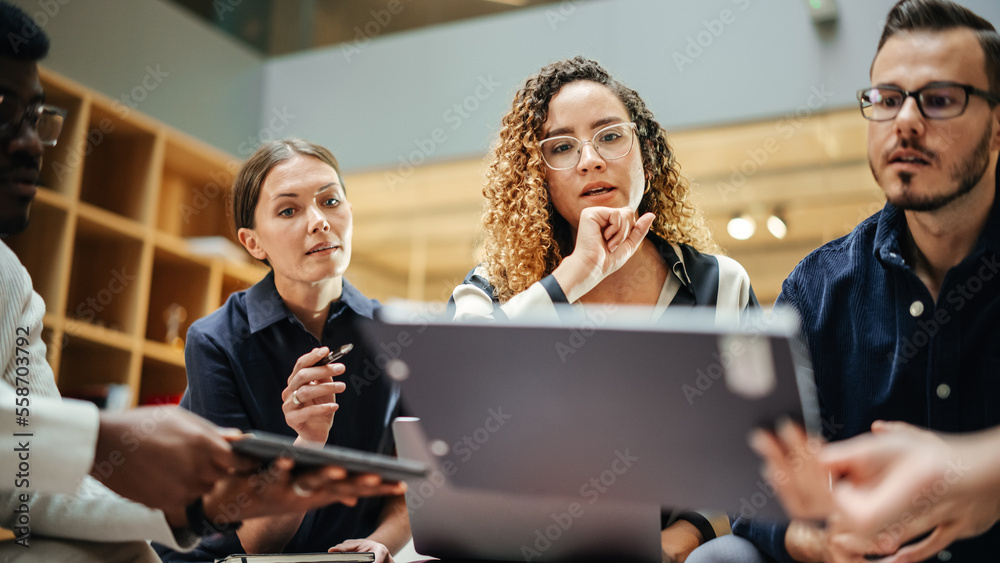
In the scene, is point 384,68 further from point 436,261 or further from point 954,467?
point 954,467

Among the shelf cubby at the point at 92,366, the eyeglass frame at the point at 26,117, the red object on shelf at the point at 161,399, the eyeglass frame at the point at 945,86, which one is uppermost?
the eyeglass frame at the point at 26,117

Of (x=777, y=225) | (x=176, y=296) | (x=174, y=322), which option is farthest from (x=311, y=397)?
(x=777, y=225)

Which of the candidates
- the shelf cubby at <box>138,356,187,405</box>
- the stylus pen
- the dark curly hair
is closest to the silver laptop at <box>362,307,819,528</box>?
the stylus pen

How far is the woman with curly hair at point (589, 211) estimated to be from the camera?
1571 millimetres

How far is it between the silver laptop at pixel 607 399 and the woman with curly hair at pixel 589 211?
1.74 ft

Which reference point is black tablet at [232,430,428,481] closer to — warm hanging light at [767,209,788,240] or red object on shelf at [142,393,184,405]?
red object on shelf at [142,393,184,405]

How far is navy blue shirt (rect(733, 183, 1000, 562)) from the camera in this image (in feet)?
3.89

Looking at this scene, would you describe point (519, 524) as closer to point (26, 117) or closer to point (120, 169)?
point (26, 117)

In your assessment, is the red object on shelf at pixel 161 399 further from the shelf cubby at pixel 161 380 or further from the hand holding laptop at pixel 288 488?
the hand holding laptop at pixel 288 488

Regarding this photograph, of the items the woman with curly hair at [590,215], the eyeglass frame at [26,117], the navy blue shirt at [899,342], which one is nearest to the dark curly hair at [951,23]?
the navy blue shirt at [899,342]

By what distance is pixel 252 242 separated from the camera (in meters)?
2.03

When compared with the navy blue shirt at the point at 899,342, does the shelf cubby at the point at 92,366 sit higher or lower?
lower

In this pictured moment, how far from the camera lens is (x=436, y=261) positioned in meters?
5.07

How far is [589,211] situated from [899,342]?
60cm
